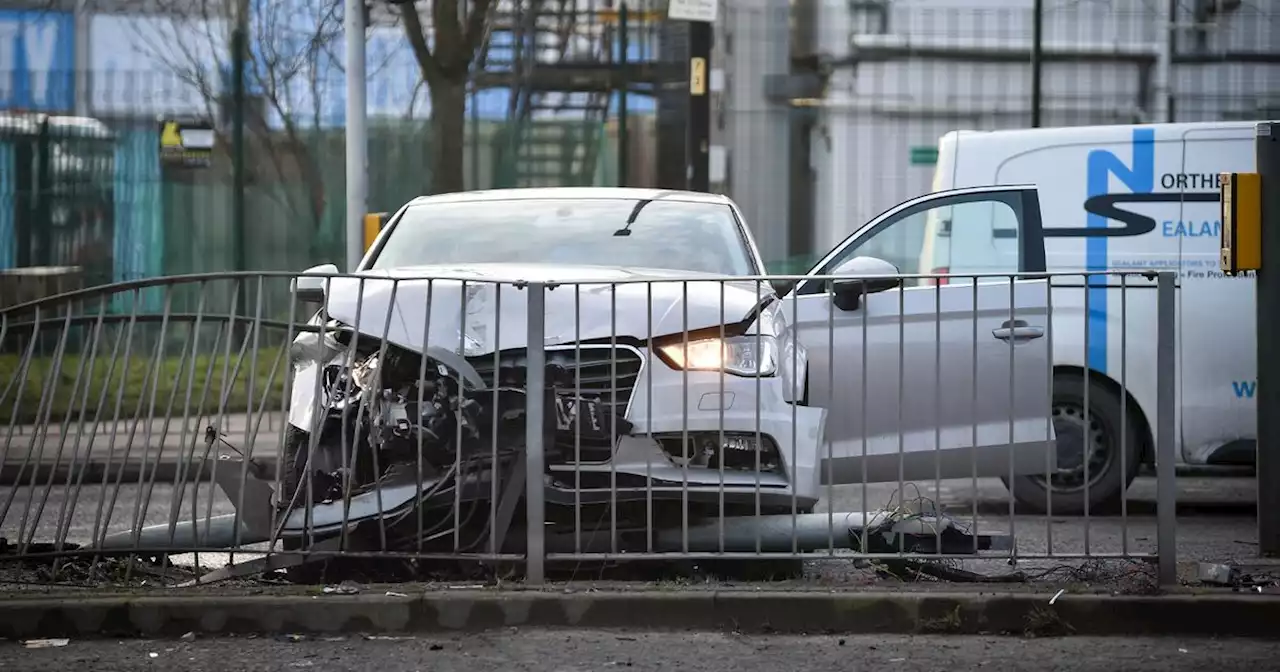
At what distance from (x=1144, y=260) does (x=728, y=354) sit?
12.6ft

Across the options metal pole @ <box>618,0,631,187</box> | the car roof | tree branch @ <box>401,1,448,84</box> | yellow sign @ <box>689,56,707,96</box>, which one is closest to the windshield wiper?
the car roof

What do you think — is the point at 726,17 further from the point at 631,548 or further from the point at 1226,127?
the point at 631,548

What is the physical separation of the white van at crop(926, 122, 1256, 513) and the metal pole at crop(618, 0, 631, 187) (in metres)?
5.90

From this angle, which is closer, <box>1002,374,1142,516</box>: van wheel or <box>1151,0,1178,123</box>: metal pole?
<box>1002,374,1142,516</box>: van wheel

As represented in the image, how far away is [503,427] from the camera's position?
602 cm

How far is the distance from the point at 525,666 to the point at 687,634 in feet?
2.24

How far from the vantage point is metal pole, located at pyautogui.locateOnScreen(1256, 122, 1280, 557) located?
22.6 ft

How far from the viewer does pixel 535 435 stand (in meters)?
5.93

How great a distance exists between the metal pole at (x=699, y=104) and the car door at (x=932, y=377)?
6.39 meters

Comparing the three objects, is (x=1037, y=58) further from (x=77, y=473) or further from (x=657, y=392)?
(x=77, y=473)

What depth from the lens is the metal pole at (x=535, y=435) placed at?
591cm

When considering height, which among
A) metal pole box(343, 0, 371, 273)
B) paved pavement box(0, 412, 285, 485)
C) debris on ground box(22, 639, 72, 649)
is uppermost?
metal pole box(343, 0, 371, 273)

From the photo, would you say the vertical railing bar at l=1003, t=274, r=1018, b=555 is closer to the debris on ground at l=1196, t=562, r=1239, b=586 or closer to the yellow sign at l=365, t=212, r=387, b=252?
the debris on ground at l=1196, t=562, r=1239, b=586

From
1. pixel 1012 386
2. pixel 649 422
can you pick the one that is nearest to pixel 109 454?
pixel 649 422
